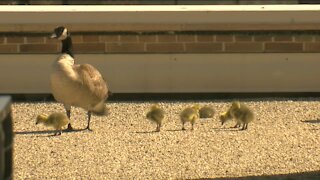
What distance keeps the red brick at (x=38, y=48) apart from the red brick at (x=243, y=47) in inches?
96.1

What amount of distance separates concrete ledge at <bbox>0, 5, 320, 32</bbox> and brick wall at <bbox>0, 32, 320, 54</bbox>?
0.33ft

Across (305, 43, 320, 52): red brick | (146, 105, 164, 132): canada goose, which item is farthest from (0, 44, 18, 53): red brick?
(305, 43, 320, 52): red brick

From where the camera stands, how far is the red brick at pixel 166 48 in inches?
514

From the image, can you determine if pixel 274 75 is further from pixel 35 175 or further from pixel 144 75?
pixel 35 175

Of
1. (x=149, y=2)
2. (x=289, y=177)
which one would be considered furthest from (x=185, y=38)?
(x=149, y=2)

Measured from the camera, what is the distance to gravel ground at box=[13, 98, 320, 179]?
27.6 ft

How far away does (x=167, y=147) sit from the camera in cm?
955

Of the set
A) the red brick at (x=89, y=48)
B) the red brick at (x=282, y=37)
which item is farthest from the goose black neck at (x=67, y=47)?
the red brick at (x=282, y=37)

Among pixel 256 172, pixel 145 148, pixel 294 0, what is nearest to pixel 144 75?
pixel 145 148

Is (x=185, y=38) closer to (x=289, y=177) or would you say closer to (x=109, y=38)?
(x=109, y=38)

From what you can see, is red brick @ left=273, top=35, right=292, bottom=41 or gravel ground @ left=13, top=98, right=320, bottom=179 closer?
gravel ground @ left=13, top=98, right=320, bottom=179

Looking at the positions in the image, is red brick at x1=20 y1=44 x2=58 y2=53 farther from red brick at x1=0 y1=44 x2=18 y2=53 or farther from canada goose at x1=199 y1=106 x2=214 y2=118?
canada goose at x1=199 y1=106 x2=214 y2=118

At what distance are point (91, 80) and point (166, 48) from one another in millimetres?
2597

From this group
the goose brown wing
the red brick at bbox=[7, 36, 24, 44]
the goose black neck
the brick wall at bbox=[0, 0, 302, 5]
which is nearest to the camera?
the goose brown wing
